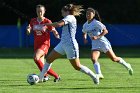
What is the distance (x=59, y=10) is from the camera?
50.0 m

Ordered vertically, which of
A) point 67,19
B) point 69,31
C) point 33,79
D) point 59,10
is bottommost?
point 59,10

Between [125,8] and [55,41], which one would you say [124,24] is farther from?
[55,41]

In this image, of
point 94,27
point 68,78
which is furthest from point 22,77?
point 94,27

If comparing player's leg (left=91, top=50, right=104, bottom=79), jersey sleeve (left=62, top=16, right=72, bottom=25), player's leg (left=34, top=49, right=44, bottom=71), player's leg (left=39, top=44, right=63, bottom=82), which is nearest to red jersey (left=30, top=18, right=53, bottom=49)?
player's leg (left=34, top=49, right=44, bottom=71)

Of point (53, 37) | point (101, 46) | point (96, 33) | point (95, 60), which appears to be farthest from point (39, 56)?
point (53, 37)

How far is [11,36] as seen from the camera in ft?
150

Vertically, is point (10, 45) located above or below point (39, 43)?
below

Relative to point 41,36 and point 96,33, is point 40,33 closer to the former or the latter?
point 41,36

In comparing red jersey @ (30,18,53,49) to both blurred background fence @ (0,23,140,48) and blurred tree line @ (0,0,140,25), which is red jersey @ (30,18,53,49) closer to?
blurred background fence @ (0,23,140,48)

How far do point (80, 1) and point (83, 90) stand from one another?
35.2 m

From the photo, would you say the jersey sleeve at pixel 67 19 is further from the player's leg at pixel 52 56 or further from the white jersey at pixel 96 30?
the white jersey at pixel 96 30

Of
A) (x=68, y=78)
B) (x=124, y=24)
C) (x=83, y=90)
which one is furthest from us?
(x=124, y=24)

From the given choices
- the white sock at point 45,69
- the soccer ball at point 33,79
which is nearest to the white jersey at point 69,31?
the white sock at point 45,69

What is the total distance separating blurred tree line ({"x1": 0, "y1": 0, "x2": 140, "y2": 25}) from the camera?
4997cm
